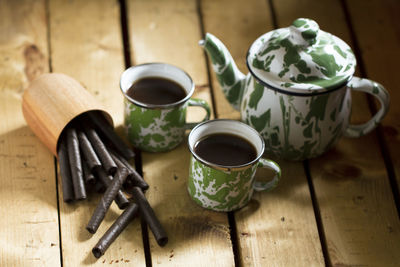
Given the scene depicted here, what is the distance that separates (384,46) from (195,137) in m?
0.60

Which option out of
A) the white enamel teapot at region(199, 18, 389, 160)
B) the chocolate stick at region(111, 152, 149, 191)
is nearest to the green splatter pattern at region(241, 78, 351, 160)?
the white enamel teapot at region(199, 18, 389, 160)

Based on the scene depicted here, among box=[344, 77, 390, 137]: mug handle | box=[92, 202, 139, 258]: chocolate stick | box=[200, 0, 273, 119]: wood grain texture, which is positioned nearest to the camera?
box=[92, 202, 139, 258]: chocolate stick

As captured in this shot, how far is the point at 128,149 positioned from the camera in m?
1.17

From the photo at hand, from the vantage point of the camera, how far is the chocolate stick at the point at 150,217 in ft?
3.44

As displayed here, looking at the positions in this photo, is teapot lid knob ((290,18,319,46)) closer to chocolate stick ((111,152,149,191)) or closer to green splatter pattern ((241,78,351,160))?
green splatter pattern ((241,78,351,160))

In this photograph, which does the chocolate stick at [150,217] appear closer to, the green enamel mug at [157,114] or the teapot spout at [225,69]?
the green enamel mug at [157,114]

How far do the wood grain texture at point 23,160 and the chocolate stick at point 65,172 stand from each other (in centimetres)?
3

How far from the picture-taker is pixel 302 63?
3.52 feet

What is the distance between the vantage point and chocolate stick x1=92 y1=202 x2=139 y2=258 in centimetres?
102

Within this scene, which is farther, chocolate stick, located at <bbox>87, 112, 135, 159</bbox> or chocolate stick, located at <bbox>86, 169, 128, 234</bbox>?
chocolate stick, located at <bbox>87, 112, 135, 159</bbox>

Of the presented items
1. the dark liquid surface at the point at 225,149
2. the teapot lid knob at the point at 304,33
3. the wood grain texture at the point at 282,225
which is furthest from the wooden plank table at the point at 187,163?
the teapot lid knob at the point at 304,33

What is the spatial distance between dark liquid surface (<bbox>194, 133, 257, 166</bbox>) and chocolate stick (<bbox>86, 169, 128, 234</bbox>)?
143 mm

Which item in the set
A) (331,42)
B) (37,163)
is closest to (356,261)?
(331,42)

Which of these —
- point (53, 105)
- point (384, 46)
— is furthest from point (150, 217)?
point (384, 46)
